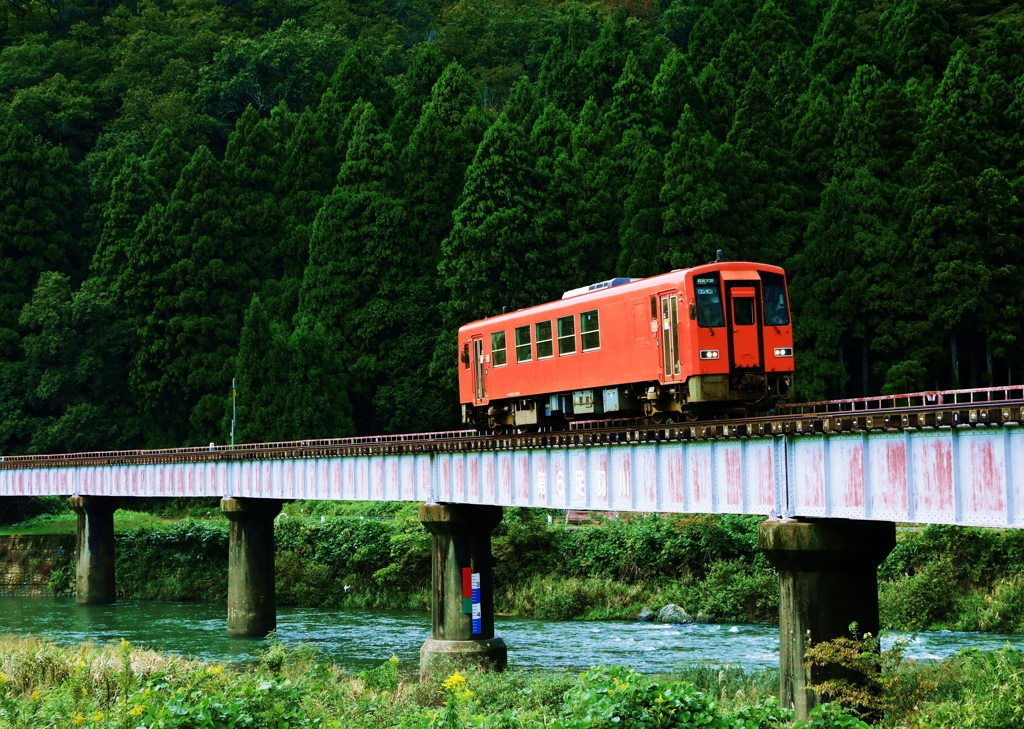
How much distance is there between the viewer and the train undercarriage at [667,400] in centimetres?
2997

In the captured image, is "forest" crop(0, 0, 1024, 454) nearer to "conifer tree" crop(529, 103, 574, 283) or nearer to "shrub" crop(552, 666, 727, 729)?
"conifer tree" crop(529, 103, 574, 283)

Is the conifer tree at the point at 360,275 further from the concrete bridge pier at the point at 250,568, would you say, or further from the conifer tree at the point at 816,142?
the concrete bridge pier at the point at 250,568

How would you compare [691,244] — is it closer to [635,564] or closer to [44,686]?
[635,564]

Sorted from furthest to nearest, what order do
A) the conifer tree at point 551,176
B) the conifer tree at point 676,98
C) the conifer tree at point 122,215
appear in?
the conifer tree at point 122,215
the conifer tree at point 676,98
the conifer tree at point 551,176

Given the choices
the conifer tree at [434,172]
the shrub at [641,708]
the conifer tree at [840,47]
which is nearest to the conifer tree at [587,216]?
the conifer tree at [434,172]

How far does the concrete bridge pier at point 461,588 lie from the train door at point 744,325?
886 cm

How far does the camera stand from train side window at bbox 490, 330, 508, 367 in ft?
129

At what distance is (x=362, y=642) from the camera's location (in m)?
41.5

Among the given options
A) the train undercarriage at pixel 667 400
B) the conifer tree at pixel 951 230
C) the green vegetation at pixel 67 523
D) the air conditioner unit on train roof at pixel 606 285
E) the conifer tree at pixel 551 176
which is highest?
the conifer tree at pixel 551 176

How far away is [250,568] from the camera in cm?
4488

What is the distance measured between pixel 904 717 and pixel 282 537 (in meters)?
40.2

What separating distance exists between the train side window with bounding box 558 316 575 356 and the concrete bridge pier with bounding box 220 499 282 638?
1524cm

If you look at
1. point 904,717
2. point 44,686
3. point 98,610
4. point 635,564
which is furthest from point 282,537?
point 904,717

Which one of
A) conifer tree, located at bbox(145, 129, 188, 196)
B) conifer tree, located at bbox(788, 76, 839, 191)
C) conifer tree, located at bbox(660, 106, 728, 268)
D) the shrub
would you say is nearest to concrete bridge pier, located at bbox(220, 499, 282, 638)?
Answer: conifer tree, located at bbox(660, 106, 728, 268)
